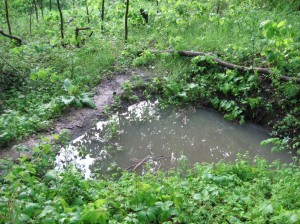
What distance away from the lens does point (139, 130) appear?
23.4 feet

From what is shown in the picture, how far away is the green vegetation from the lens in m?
3.90

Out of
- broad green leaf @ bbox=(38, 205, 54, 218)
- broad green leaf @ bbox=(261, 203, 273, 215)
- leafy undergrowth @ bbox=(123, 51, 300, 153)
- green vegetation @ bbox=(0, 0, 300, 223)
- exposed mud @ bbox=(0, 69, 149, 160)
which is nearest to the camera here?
broad green leaf @ bbox=(38, 205, 54, 218)

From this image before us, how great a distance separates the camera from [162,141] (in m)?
6.76

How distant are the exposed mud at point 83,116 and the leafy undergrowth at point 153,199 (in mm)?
1223

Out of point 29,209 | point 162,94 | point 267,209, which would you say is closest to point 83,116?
point 162,94

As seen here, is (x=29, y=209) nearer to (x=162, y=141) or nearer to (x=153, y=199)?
(x=153, y=199)

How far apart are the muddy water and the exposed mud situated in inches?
9.8

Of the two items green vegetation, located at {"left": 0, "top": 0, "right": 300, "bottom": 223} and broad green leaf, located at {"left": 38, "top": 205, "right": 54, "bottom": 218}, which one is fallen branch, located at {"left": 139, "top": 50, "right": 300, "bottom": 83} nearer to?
green vegetation, located at {"left": 0, "top": 0, "right": 300, "bottom": 223}

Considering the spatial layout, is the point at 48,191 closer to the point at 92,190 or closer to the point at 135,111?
A: the point at 92,190

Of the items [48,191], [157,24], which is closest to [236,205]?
[48,191]

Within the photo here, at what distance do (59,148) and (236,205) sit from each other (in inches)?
140

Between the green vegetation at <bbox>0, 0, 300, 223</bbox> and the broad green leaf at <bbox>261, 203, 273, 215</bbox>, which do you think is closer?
the broad green leaf at <bbox>261, 203, 273, 215</bbox>

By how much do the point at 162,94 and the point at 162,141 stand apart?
1.85m

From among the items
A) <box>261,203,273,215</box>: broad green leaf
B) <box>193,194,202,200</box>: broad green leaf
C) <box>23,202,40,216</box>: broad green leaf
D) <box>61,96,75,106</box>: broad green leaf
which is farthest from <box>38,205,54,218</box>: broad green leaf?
<box>61,96,75,106</box>: broad green leaf
